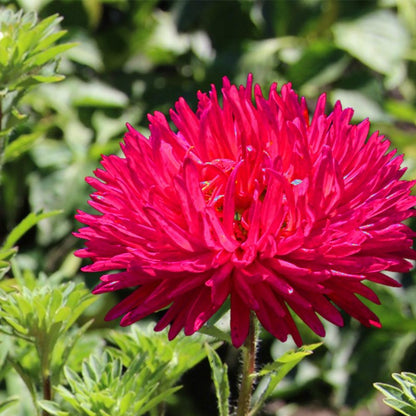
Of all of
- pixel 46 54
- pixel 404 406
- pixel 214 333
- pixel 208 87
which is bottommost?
pixel 404 406

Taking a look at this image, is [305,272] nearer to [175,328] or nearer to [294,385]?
[175,328]

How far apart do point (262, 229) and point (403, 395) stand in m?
0.15

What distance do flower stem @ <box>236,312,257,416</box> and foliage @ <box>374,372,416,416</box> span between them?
0.09m

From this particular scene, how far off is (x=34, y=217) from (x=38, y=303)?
10cm

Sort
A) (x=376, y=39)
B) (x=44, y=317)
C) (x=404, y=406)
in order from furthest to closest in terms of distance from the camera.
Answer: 1. (x=376, y=39)
2. (x=44, y=317)
3. (x=404, y=406)

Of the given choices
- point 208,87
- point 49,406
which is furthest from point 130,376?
point 208,87

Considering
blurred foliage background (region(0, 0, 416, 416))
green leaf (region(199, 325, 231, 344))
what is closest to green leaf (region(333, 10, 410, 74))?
blurred foliage background (region(0, 0, 416, 416))

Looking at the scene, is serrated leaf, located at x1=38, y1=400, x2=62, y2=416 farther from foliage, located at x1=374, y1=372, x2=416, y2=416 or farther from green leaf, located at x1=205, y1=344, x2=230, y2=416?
foliage, located at x1=374, y1=372, x2=416, y2=416

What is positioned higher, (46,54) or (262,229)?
(46,54)

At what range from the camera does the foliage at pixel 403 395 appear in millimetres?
566

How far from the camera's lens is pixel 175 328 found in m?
0.56

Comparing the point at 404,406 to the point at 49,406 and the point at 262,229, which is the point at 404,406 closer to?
the point at 262,229

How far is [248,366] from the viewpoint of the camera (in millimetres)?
593

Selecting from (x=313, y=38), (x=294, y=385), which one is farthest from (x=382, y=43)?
(x=294, y=385)
